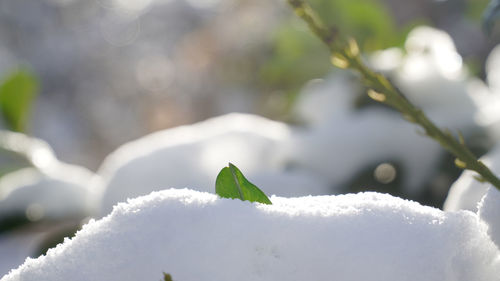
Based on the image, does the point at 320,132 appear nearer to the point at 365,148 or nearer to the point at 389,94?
the point at 365,148

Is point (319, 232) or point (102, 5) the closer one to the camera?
point (319, 232)

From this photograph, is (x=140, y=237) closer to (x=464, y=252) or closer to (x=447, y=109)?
(x=464, y=252)

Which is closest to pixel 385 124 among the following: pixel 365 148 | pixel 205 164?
pixel 365 148

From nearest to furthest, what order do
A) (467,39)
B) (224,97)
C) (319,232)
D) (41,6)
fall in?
(319,232)
(467,39)
(224,97)
(41,6)

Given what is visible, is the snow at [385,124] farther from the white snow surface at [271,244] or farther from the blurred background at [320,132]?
the white snow surface at [271,244]

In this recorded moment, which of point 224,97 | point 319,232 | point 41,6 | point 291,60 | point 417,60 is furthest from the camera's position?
point 41,6

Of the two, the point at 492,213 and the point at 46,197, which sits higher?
the point at 46,197

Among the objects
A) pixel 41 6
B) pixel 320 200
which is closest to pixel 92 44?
pixel 41 6
